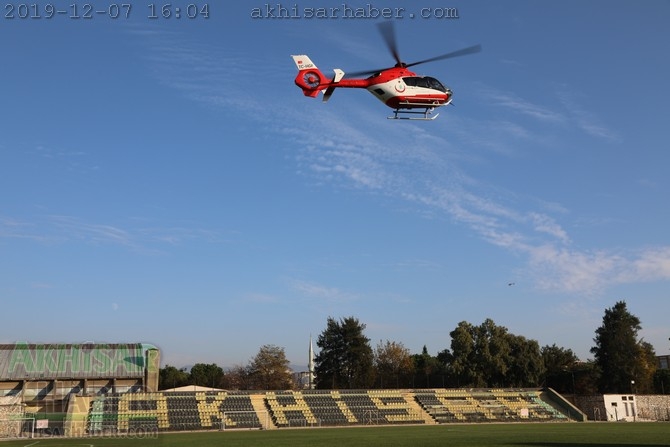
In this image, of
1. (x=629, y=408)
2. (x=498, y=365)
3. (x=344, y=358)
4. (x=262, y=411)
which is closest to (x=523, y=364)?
(x=498, y=365)

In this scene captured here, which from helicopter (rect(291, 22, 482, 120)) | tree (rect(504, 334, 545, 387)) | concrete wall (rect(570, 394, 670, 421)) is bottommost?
concrete wall (rect(570, 394, 670, 421))

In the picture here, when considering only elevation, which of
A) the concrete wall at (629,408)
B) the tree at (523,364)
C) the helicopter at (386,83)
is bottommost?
the concrete wall at (629,408)

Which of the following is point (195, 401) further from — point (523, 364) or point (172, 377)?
point (172, 377)

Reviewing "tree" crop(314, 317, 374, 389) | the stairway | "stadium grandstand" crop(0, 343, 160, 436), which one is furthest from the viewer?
"tree" crop(314, 317, 374, 389)

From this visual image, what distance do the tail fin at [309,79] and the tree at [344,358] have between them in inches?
2917

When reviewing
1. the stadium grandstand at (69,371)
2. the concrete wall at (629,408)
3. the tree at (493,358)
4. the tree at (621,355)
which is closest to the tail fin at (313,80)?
the stadium grandstand at (69,371)

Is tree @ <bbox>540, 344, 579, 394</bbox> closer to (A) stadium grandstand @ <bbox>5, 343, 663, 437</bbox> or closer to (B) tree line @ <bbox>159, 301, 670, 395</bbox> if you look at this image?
(B) tree line @ <bbox>159, 301, 670, 395</bbox>

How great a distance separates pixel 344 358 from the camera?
4158 inches

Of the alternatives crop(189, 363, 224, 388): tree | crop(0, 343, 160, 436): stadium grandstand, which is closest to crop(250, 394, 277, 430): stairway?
crop(0, 343, 160, 436): stadium grandstand

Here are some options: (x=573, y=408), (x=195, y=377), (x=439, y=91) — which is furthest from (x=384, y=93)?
(x=195, y=377)

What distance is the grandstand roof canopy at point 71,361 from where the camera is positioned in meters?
70.4

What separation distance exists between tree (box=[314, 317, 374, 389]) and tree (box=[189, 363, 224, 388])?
33861 millimetres

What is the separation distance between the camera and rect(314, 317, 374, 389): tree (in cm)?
10438

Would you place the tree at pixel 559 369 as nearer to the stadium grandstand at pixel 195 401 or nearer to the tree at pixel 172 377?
the stadium grandstand at pixel 195 401
